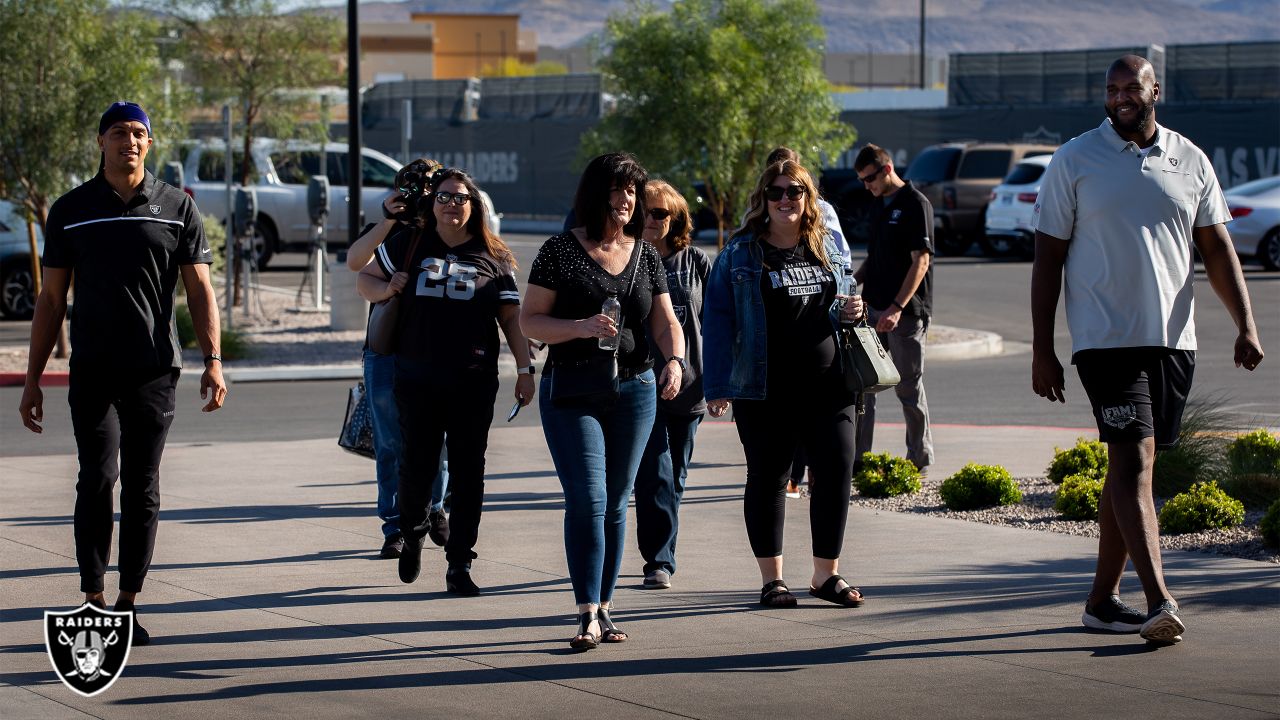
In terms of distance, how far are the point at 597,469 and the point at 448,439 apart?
1109 mm

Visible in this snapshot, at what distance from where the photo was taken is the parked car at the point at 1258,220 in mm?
26859

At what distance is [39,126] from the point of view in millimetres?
17031

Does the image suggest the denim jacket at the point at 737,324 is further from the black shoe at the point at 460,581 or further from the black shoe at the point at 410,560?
the black shoe at the point at 410,560

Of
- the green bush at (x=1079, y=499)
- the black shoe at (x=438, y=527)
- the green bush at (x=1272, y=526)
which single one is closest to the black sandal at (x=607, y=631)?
the black shoe at (x=438, y=527)

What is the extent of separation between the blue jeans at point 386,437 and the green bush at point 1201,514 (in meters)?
3.31

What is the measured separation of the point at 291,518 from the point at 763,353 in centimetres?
330

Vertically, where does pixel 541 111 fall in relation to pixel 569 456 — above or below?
above

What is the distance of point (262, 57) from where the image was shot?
85.5 ft

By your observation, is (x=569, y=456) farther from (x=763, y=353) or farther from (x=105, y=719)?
(x=105, y=719)

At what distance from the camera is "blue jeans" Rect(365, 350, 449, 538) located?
7.95 metres

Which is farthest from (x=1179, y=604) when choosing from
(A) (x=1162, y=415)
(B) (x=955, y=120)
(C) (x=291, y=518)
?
(B) (x=955, y=120)

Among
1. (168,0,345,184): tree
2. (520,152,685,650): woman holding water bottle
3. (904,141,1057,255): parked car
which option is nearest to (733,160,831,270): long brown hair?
(520,152,685,650): woman holding water bottle

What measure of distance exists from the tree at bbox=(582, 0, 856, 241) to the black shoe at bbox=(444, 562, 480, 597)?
12798 millimetres

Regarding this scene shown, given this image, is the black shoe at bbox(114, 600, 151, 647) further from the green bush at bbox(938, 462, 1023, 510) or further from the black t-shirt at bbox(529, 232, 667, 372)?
the green bush at bbox(938, 462, 1023, 510)
